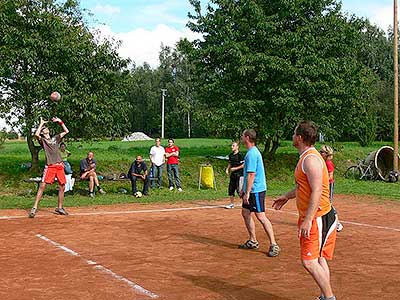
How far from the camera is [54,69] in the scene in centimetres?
1872

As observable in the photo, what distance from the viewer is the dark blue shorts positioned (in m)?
8.86

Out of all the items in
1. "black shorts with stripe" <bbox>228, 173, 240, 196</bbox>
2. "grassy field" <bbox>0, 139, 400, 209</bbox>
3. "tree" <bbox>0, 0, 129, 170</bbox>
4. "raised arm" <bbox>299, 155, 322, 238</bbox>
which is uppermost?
"tree" <bbox>0, 0, 129, 170</bbox>

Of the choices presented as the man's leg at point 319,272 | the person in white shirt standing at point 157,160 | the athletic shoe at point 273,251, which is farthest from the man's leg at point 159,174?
the man's leg at point 319,272

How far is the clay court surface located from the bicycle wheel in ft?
42.8

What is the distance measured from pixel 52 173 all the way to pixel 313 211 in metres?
8.59

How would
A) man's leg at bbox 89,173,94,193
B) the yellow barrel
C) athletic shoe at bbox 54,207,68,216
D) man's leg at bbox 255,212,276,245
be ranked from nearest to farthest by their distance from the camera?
man's leg at bbox 255,212,276,245, athletic shoe at bbox 54,207,68,216, man's leg at bbox 89,173,94,193, the yellow barrel

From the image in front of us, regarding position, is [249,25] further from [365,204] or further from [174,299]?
[174,299]

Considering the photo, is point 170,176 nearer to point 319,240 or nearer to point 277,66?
point 277,66

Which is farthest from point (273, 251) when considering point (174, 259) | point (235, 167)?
point (235, 167)

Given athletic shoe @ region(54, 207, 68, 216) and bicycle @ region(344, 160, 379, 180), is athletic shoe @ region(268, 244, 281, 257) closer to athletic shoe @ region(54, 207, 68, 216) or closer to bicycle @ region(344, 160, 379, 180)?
athletic shoe @ region(54, 207, 68, 216)

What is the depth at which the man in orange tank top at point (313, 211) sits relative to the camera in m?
5.35

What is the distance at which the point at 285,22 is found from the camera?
82.4ft

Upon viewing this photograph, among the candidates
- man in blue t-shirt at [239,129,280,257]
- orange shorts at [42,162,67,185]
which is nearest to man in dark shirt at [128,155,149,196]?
orange shorts at [42,162,67,185]

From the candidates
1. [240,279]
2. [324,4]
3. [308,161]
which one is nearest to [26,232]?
[240,279]
